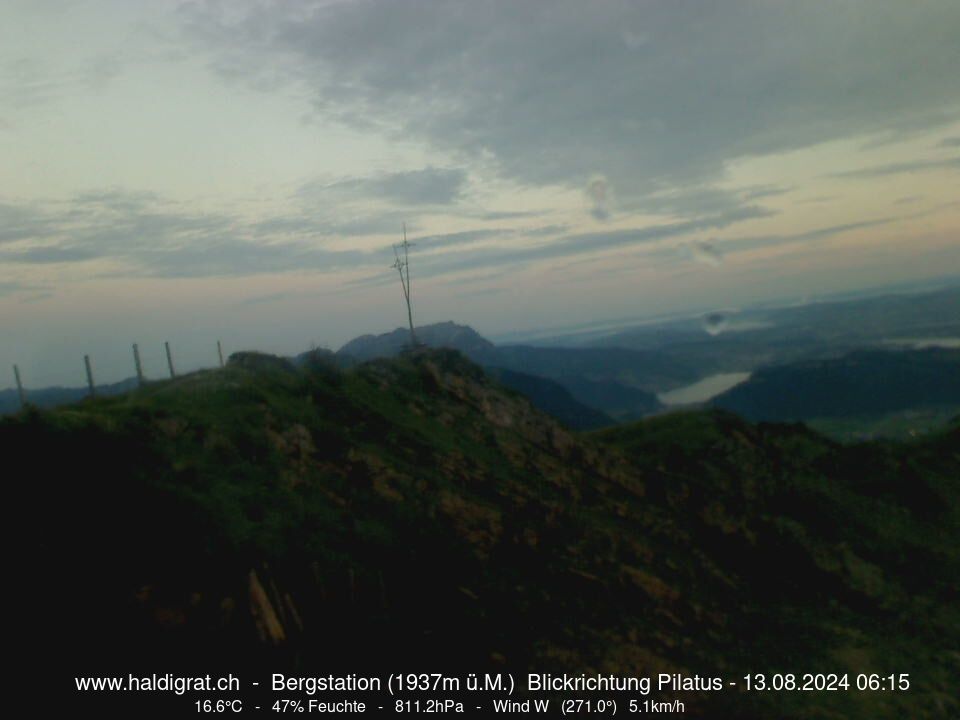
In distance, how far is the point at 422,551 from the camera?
41.9 ft

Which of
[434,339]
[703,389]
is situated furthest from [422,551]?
[703,389]

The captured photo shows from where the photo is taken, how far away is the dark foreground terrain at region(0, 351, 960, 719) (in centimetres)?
936

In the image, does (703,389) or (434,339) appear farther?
(703,389)

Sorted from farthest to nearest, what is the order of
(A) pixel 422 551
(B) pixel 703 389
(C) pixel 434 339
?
(B) pixel 703 389
(C) pixel 434 339
(A) pixel 422 551

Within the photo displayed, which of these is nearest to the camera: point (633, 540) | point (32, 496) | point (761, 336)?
point (32, 496)

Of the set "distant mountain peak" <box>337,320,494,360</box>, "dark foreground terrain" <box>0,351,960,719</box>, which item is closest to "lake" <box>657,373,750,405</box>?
"distant mountain peak" <box>337,320,494,360</box>

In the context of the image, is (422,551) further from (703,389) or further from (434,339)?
(703,389)

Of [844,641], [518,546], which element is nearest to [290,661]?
[518,546]

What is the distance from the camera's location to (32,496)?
993 cm

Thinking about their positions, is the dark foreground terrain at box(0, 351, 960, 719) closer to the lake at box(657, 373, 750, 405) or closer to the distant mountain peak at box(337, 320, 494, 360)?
the distant mountain peak at box(337, 320, 494, 360)

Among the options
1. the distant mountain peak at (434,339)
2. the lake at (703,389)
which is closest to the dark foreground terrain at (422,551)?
the distant mountain peak at (434,339)

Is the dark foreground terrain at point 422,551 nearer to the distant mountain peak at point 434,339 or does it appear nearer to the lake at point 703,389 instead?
the distant mountain peak at point 434,339

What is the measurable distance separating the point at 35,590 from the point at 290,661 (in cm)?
303

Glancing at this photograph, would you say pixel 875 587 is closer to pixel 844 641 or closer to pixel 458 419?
pixel 844 641
